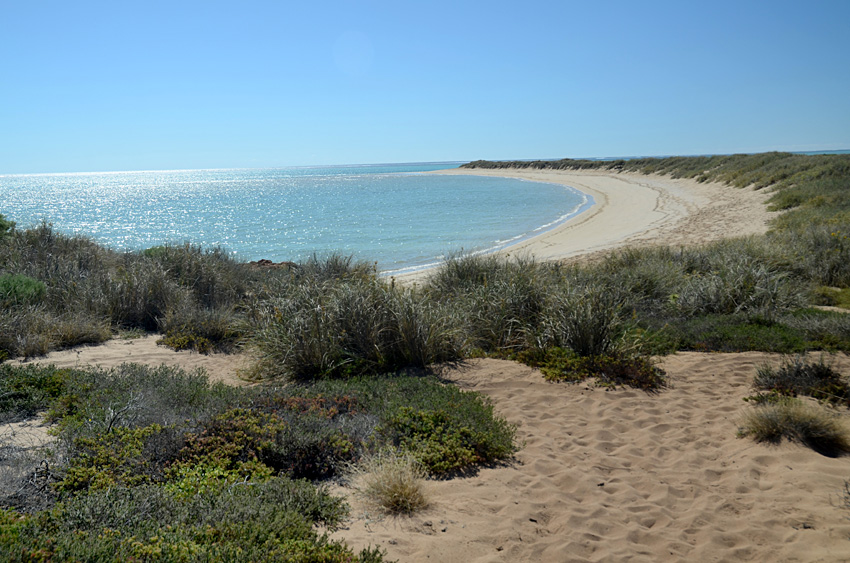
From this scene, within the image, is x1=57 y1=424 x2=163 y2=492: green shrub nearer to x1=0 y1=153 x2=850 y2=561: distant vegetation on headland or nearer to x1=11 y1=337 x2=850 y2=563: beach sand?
x1=0 y1=153 x2=850 y2=561: distant vegetation on headland

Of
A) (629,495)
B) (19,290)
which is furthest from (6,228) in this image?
(629,495)

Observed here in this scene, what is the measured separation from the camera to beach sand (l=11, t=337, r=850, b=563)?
3.31 meters

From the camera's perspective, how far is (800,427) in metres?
4.62

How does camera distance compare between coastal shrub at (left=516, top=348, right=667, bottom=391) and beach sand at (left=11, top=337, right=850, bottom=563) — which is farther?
coastal shrub at (left=516, top=348, right=667, bottom=391)

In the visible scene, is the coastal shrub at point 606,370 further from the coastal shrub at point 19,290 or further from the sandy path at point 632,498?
the coastal shrub at point 19,290

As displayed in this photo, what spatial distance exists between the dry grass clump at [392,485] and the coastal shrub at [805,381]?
4.15 meters

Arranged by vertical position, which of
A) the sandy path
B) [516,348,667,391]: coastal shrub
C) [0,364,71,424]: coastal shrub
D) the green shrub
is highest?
the green shrub

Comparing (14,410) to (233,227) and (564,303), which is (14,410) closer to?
(564,303)

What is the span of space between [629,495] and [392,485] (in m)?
1.79

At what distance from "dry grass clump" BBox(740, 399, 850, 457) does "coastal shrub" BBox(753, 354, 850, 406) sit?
0.57 metres

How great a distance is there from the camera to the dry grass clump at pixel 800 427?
4.49m

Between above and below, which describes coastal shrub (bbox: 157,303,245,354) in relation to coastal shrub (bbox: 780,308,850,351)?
below

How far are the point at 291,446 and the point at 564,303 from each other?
13.9 feet

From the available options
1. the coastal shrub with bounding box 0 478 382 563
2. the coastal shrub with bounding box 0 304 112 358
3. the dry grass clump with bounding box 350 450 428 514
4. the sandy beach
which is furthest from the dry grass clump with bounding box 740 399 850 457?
the sandy beach
